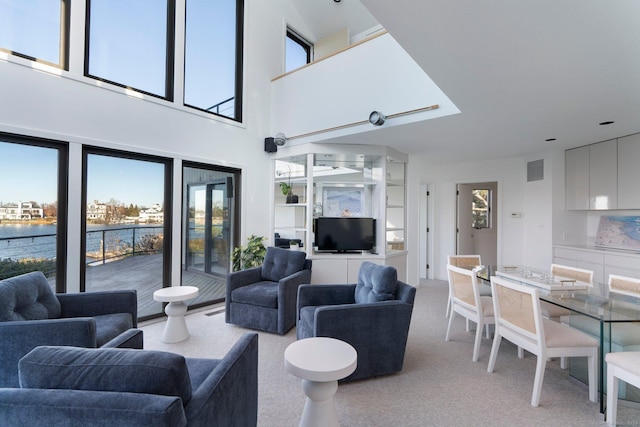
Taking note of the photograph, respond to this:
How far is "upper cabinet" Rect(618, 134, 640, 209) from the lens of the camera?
404 cm

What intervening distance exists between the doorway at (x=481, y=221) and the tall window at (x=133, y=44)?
5.65 metres

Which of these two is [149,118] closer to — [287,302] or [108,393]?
[287,302]

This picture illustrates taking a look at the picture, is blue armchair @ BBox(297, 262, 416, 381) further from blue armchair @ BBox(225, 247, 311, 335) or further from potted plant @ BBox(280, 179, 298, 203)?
potted plant @ BBox(280, 179, 298, 203)

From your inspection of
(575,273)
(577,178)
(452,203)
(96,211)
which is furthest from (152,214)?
(577,178)

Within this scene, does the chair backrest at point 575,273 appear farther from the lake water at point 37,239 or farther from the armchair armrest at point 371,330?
the lake water at point 37,239

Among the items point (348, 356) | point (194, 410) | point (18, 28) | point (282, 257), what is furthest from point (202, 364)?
point (18, 28)

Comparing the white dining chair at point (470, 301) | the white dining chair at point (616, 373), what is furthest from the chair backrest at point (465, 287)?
the white dining chair at point (616, 373)

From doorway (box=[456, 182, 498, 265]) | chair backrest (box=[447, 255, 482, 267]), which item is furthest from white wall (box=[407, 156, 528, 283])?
chair backrest (box=[447, 255, 482, 267])

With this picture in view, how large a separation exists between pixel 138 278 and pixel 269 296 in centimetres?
173

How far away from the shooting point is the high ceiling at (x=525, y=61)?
1.63 metres

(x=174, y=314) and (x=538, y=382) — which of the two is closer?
(x=538, y=382)

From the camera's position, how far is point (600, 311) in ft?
6.95

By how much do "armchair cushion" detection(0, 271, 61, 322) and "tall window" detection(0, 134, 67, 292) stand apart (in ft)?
2.29

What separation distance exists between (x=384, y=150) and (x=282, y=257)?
7.37 ft
